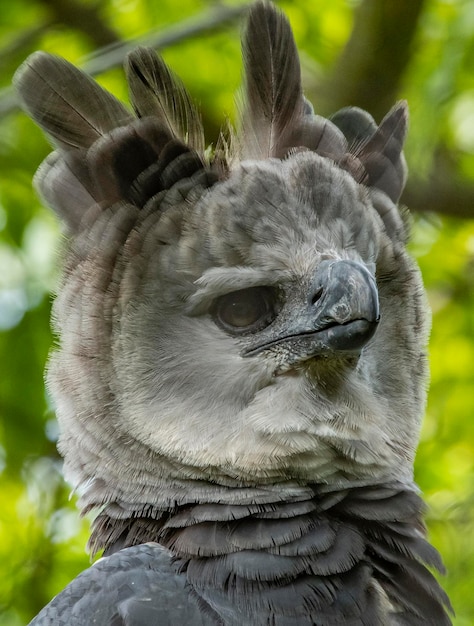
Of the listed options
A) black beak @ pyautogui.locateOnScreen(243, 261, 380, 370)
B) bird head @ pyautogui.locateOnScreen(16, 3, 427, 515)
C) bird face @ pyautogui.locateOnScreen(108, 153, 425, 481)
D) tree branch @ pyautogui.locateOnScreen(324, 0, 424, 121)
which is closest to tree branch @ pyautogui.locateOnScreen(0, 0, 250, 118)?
tree branch @ pyautogui.locateOnScreen(324, 0, 424, 121)

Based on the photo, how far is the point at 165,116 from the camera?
278 centimetres

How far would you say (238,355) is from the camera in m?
2.67

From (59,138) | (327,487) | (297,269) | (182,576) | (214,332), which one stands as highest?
(59,138)

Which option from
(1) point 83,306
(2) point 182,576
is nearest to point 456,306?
(1) point 83,306

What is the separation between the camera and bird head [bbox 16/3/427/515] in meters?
2.49

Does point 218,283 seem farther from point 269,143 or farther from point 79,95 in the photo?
point 79,95

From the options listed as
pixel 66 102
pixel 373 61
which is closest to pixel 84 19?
pixel 373 61

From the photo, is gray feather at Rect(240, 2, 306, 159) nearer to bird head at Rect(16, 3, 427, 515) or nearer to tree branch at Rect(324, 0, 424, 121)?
bird head at Rect(16, 3, 427, 515)

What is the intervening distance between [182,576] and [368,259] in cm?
100

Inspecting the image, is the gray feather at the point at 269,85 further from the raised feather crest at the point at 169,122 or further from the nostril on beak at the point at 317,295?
the nostril on beak at the point at 317,295

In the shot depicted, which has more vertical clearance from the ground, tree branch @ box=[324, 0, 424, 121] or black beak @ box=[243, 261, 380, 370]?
tree branch @ box=[324, 0, 424, 121]

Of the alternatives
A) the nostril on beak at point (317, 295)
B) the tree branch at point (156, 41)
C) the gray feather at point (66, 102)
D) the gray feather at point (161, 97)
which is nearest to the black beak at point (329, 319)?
the nostril on beak at point (317, 295)

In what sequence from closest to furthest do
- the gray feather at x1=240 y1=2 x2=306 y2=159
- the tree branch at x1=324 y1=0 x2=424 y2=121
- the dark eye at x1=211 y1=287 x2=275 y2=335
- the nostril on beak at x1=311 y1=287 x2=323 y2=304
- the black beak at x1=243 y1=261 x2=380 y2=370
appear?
1. the black beak at x1=243 y1=261 x2=380 y2=370
2. the nostril on beak at x1=311 y1=287 x2=323 y2=304
3. the dark eye at x1=211 y1=287 x2=275 y2=335
4. the gray feather at x1=240 y1=2 x2=306 y2=159
5. the tree branch at x1=324 y1=0 x2=424 y2=121

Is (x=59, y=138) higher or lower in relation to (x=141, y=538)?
higher
